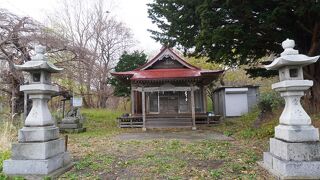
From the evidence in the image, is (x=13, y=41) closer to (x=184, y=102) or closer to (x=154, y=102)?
(x=154, y=102)

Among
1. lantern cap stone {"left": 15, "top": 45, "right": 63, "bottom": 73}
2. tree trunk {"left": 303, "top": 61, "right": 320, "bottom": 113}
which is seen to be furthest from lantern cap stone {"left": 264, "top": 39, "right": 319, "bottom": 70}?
tree trunk {"left": 303, "top": 61, "right": 320, "bottom": 113}

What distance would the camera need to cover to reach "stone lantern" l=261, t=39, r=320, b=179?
16.4 feet

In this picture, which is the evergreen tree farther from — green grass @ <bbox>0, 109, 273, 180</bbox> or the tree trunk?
green grass @ <bbox>0, 109, 273, 180</bbox>

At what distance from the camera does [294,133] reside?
514 centimetres

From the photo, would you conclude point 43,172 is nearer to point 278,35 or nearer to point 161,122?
point 278,35

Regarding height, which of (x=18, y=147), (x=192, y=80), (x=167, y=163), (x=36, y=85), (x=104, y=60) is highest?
(x=104, y=60)

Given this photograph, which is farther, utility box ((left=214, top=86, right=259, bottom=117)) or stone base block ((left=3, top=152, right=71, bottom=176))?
utility box ((left=214, top=86, right=259, bottom=117))

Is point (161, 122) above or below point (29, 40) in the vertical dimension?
below

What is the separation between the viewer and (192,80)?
54.8 ft

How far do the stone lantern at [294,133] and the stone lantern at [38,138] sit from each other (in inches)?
177

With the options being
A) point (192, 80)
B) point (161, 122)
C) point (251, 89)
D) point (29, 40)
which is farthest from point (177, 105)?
point (29, 40)

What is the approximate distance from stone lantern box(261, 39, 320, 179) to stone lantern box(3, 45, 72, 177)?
4496 millimetres

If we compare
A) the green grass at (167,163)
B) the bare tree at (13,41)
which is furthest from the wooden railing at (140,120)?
the green grass at (167,163)

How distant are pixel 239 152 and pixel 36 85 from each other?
5.49 meters
